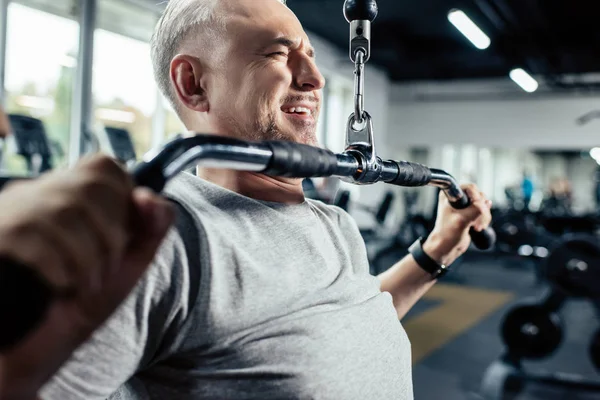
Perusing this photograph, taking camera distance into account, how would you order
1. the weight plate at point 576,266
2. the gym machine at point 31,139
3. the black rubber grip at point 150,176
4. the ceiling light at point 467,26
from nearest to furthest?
the black rubber grip at point 150,176, the weight plate at point 576,266, the gym machine at point 31,139, the ceiling light at point 467,26

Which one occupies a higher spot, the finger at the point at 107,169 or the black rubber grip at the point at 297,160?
the black rubber grip at the point at 297,160

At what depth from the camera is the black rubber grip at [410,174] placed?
0.87 metres

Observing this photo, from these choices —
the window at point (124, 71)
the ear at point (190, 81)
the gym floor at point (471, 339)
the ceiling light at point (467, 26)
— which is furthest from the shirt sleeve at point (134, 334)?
the ceiling light at point (467, 26)

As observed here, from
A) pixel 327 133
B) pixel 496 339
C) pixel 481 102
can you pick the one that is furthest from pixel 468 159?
pixel 496 339

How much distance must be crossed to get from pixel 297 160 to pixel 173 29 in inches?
19.1

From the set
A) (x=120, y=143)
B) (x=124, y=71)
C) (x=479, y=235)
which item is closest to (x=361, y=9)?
(x=479, y=235)

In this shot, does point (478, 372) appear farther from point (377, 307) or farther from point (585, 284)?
point (377, 307)

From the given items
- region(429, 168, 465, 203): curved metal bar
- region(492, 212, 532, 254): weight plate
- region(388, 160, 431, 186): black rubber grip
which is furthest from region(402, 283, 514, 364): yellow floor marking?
region(388, 160, 431, 186): black rubber grip

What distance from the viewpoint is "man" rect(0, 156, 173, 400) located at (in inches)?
11.5

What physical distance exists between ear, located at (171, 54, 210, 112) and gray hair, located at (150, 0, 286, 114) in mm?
32

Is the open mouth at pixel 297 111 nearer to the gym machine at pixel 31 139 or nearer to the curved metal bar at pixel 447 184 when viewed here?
the curved metal bar at pixel 447 184

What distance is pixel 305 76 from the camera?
0.90 meters

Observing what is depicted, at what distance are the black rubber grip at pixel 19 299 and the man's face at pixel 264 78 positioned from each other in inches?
24.5

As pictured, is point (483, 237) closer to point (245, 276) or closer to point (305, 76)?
point (305, 76)
